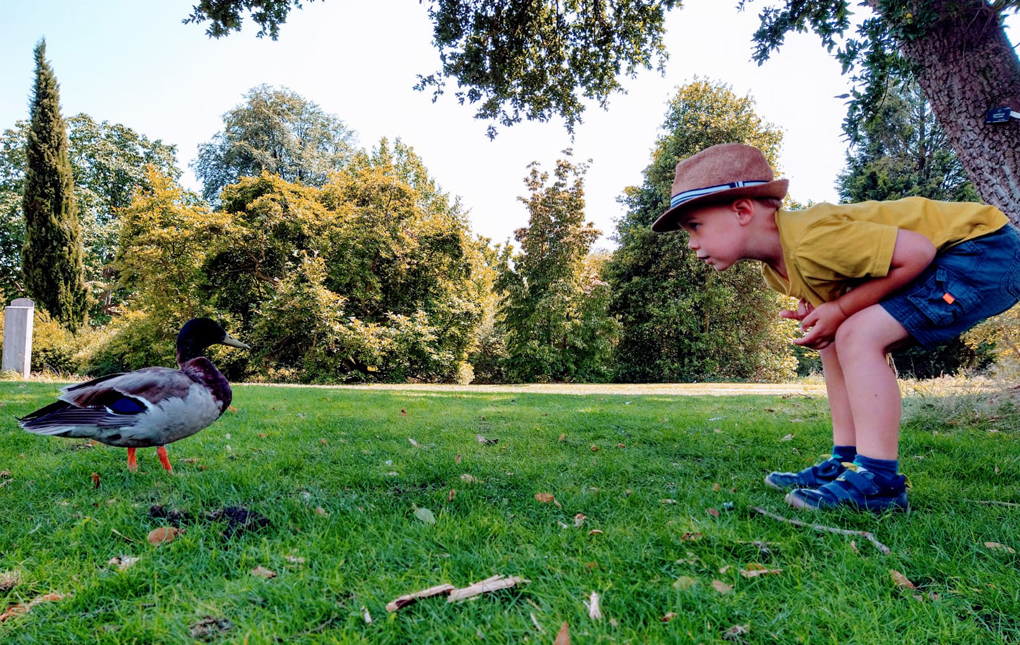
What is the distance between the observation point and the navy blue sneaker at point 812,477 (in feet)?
8.09

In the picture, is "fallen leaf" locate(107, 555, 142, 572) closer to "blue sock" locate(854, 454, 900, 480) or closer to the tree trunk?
"blue sock" locate(854, 454, 900, 480)

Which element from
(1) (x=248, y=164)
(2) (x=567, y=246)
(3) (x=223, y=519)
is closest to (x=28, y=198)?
(1) (x=248, y=164)

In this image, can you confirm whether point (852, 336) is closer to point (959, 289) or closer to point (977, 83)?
point (959, 289)

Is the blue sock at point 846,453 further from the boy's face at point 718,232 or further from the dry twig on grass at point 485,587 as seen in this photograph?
the dry twig on grass at point 485,587

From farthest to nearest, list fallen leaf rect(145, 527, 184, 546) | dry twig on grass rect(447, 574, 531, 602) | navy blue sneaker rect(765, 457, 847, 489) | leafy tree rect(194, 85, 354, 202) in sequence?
leafy tree rect(194, 85, 354, 202), navy blue sneaker rect(765, 457, 847, 489), fallen leaf rect(145, 527, 184, 546), dry twig on grass rect(447, 574, 531, 602)

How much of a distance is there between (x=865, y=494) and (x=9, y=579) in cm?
302

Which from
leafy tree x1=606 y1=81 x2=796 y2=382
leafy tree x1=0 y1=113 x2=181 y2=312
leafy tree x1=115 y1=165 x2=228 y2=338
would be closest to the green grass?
leafy tree x1=115 y1=165 x2=228 y2=338

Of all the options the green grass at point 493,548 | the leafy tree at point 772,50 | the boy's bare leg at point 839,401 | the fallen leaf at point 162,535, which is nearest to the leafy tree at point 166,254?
the leafy tree at point 772,50

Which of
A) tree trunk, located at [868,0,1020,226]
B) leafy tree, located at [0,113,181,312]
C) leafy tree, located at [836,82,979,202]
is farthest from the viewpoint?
leafy tree, located at [0,113,181,312]

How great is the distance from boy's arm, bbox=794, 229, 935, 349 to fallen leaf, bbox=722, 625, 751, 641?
4.44 ft

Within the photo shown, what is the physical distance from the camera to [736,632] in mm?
1240

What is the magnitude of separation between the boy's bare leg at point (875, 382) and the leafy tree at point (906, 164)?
22.1 m

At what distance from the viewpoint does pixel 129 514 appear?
2.10 m

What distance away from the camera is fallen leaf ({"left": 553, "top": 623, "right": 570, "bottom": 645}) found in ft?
3.86
